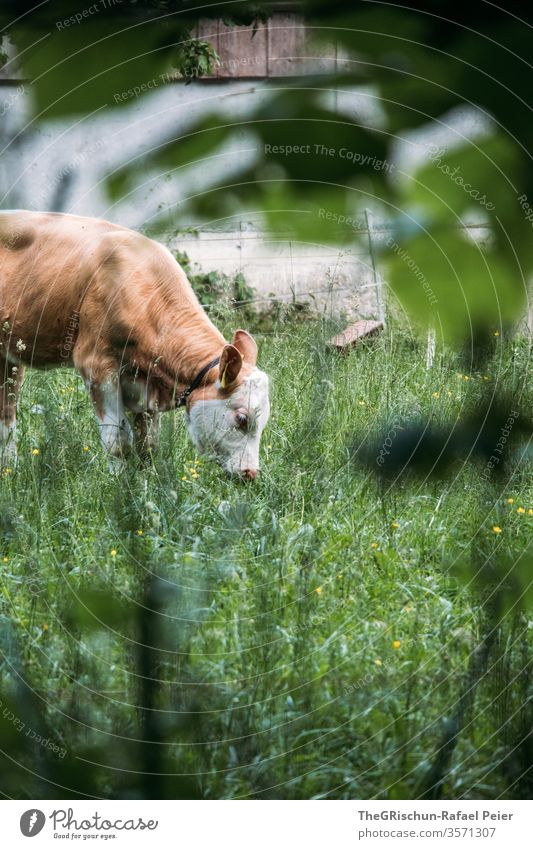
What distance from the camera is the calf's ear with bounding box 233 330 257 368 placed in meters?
3.92

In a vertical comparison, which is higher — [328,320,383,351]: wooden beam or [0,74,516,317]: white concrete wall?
[0,74,516,317]: white concrete wall

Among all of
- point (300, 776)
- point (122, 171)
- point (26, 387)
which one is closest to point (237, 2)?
point (122, 171)

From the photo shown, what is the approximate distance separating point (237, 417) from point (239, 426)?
41 millimetres

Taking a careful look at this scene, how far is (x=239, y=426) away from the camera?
4.11m

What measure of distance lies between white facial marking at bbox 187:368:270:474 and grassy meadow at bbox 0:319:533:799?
0.25ft

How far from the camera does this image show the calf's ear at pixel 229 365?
370 centimetres

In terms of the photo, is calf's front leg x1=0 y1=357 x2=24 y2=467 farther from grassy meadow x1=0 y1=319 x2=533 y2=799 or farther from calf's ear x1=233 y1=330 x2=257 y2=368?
calf's ear x1=233 y1=330 x2=257 y2=368

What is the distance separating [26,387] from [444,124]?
475 cm

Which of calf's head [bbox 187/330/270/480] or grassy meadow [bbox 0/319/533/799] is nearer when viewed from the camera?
grassy meadow [bbox 0/319/533/799]

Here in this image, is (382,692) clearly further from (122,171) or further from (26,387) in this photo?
(26,387)

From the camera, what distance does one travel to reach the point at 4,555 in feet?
10.9
